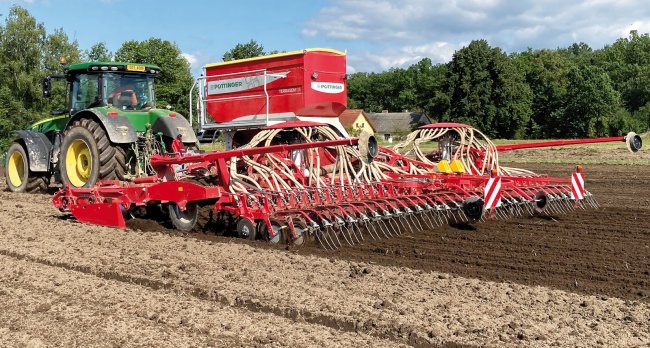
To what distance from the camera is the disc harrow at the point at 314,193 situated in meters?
6.84

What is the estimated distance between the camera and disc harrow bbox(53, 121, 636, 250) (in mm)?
6840

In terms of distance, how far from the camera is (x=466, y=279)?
5.21 meters

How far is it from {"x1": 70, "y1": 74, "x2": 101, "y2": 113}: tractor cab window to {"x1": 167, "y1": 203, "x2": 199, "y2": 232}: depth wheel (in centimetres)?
Answer: 338

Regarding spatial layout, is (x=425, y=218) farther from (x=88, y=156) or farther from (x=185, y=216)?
(x=88, y=156)

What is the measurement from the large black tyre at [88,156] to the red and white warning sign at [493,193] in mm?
5056

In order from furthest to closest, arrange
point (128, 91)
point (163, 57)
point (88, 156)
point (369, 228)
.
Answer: point (163, 57) < point (128, 91) < point (88, 156) < point (369, 228)

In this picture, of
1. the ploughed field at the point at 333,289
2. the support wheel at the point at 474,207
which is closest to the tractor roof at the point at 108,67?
the ploughed field at the point at 333,289

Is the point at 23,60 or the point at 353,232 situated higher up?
the point at 23,60

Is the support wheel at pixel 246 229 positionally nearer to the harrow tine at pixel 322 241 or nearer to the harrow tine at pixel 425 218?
the harrow tine at pixel 322 241

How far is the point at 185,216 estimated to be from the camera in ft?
25.0

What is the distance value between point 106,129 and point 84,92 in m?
1.53

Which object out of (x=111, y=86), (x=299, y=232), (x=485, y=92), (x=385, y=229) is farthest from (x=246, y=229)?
(x=485, y=92)

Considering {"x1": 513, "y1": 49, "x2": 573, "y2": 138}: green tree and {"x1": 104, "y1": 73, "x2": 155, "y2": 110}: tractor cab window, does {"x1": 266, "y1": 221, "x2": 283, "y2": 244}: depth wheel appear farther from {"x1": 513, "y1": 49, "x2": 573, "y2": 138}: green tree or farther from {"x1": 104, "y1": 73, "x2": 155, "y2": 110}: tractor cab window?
{"x1": 513, "y1": 49, "x2": 573, "y2": 138}: green tree

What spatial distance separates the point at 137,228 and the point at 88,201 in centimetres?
88
